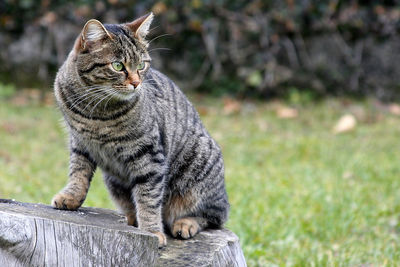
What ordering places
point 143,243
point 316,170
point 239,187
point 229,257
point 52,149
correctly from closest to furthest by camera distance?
point 143,243
point 229,257
point 239,187
point 316,170
point 52,149

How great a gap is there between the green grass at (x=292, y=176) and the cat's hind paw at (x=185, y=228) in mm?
901

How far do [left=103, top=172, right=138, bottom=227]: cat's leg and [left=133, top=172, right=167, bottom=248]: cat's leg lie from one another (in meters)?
0.24

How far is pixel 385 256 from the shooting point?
3967 millimetres

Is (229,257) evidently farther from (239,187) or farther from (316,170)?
(316,170)

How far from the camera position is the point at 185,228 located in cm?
307

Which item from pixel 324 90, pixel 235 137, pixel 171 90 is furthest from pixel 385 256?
pixel 324 90

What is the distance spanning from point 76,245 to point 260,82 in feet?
22.7

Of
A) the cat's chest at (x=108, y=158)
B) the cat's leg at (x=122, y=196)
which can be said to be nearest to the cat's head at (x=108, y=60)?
the cat's chest at (x=108, y=158)

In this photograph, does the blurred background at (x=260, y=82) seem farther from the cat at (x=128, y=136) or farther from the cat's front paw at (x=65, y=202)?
the cat's front paw at (x=65, y=202)

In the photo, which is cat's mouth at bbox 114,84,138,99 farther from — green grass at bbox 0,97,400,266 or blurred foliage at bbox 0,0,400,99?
blurred foliage at bbox 0,0,400,99

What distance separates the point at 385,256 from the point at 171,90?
195cm

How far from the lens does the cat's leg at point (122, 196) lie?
10.6 feet

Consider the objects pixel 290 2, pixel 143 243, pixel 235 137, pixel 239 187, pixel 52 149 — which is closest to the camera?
pixel 143 243

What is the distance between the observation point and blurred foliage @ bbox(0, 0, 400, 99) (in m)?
8.90
